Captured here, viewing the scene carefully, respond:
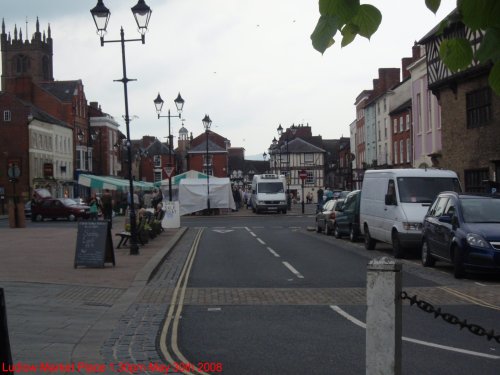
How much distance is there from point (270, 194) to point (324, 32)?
5266 centimetres

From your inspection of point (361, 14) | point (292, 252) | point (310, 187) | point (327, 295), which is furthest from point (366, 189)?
point (310, 187)

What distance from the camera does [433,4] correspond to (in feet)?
11.2

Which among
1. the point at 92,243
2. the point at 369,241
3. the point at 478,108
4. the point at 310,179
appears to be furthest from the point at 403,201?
the point at 310,179

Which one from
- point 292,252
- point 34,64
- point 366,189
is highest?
point 34,64

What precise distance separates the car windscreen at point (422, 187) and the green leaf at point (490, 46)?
1653 centimetres

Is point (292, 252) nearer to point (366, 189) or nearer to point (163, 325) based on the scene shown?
point (366, 189)

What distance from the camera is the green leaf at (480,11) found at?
10.2 feet

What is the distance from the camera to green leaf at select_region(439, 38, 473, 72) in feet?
12.1

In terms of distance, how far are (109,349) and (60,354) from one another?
60 centimetres

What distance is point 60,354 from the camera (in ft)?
24.8

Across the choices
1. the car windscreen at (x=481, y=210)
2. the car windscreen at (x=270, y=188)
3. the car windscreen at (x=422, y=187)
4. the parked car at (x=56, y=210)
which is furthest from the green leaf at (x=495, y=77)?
the car windscreen at (x=270, y=188)

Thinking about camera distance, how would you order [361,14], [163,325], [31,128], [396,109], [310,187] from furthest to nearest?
[310,187], [31,128], [396,109], [163,325], [361,14]

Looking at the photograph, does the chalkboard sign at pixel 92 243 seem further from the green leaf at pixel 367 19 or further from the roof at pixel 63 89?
the roof at pixel 63 89

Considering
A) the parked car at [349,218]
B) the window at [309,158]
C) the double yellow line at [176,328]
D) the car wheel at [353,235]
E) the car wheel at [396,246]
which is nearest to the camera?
the double yellow line at [176,328]
